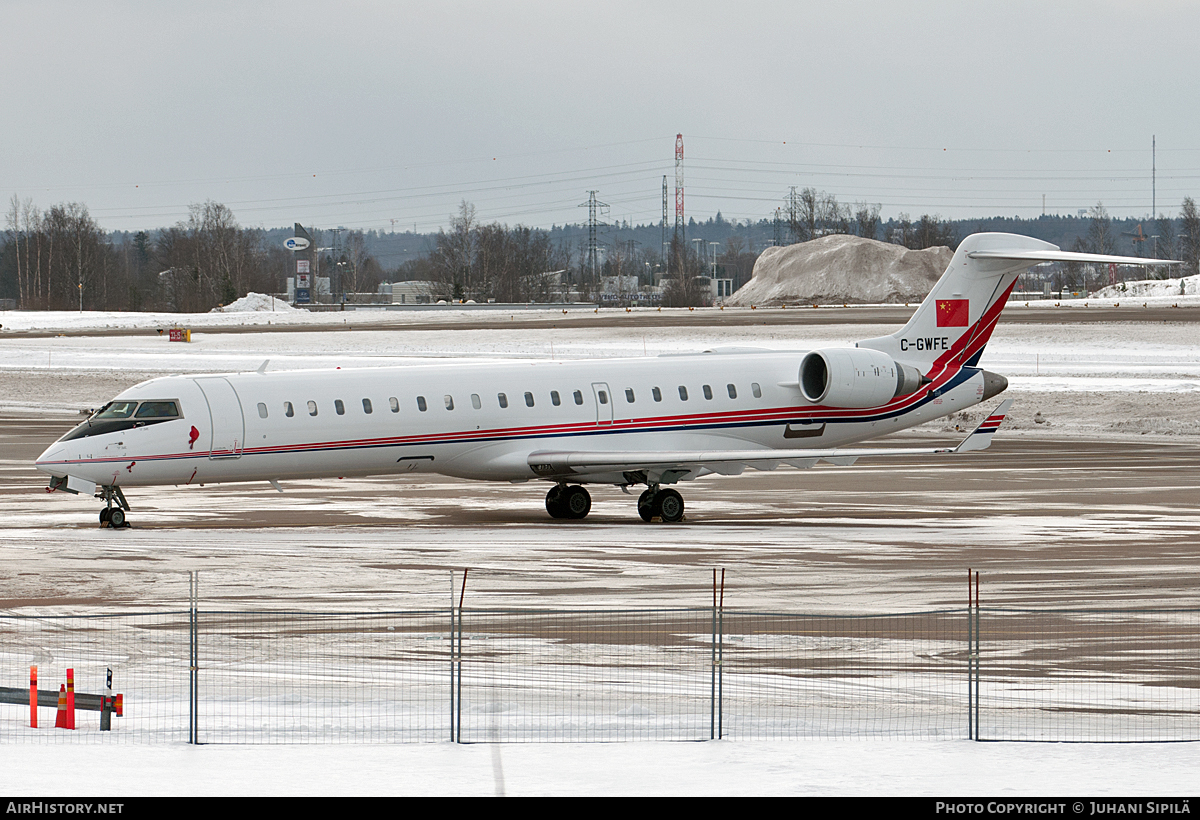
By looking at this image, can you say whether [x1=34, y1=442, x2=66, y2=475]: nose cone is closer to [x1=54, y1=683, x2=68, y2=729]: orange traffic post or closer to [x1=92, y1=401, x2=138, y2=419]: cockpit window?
[x1=92, y1=401, x2=138, y2=419]: cockpit window

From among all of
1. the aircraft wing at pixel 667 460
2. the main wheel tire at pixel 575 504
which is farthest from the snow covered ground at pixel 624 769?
the main wheel tire at pixel 575 504

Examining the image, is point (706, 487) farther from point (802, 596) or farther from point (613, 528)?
point (802, 596)

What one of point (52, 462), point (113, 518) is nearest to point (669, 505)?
point (113, 518)

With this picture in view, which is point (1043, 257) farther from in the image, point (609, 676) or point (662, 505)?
point (609, 676)

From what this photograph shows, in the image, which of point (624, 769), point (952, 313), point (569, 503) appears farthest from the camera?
point (952, 313)

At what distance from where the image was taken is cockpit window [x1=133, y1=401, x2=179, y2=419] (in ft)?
84.4

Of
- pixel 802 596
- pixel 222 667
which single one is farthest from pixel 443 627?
pixel 802 596

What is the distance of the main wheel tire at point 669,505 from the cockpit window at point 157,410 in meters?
8.26

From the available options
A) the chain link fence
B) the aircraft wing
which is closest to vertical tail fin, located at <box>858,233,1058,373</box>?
the aircraft wing

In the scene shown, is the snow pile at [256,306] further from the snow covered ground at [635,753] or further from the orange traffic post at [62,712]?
the orange traffic post at [62,712]

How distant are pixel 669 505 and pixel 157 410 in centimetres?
874

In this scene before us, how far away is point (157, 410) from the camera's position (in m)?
25.8

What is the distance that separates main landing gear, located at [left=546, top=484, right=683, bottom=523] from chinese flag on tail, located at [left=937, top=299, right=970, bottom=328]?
7.48m
